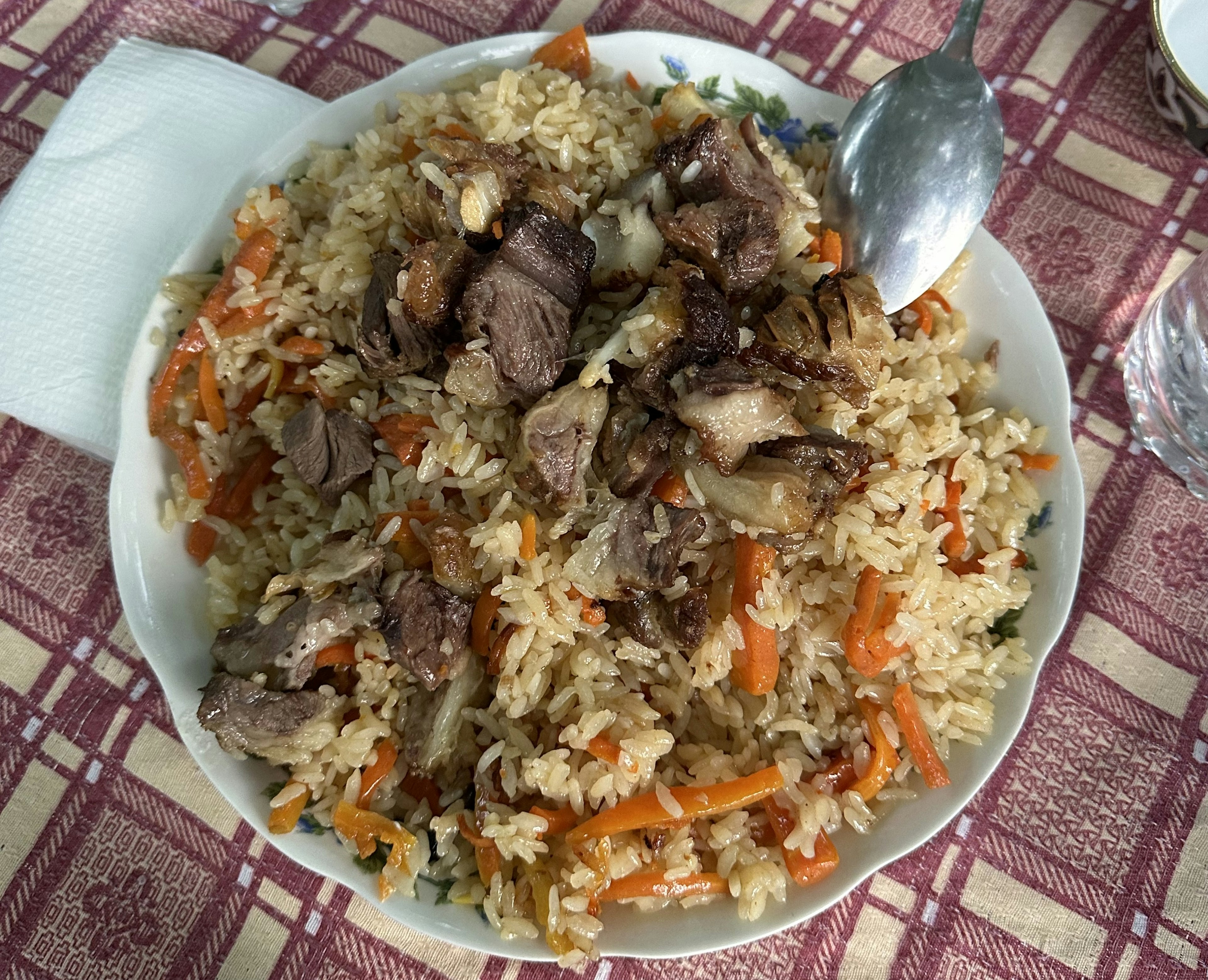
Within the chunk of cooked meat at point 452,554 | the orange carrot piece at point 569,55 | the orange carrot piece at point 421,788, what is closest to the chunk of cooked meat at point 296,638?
the chunk of cooked meat at point 452,554

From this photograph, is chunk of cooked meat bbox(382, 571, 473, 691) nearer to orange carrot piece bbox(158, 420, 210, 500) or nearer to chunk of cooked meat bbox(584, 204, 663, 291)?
orange carrot piece bbox(158, 420, 210, 500)

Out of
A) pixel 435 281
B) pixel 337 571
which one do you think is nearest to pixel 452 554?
pixel 337 571

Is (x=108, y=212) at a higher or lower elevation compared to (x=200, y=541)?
higher

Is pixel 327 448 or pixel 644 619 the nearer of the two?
pixel 644 619

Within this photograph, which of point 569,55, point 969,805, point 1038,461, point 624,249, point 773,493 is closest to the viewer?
point 773,493

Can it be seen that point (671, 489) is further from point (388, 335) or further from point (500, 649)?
point (388, 335)

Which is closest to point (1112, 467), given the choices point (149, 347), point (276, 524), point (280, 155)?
point (276, 524)

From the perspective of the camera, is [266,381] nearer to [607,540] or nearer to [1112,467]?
[607,540]

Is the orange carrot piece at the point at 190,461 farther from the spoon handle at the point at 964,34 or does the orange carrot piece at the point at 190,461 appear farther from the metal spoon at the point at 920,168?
the spoon handle at the point at 964,34
